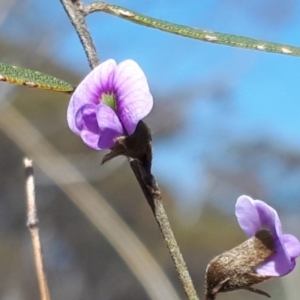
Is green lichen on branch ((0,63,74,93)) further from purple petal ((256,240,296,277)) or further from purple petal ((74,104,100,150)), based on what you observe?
purple petal ((256,240,296,277))

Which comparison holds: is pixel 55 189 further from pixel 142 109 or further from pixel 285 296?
pixel 142 109

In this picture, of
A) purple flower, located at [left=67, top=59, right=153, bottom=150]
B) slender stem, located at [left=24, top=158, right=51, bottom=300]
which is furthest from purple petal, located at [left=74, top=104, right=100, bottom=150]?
slender stem, located at [left=24, top=158, right=51, bottom=300]

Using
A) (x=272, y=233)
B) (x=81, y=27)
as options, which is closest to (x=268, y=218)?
(x=272, y=233)

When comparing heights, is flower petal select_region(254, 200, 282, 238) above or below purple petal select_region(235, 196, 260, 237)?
below

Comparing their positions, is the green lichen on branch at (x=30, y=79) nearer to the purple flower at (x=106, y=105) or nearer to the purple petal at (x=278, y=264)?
the purple flower at (x=106, y=105)

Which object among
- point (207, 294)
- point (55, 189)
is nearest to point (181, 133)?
point (55, 189)

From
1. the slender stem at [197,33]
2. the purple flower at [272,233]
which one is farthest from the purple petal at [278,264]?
the slender stem at [197,33]

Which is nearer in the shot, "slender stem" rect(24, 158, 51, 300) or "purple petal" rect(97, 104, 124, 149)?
"purple petal" rect(97, 104, 124, 149)
